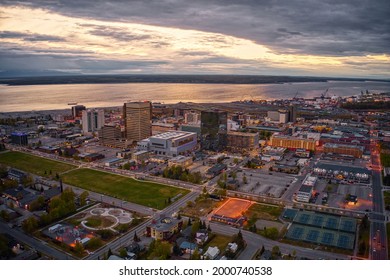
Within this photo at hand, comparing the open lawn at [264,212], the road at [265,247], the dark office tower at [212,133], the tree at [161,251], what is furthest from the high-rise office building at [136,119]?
the tree at [161,251]

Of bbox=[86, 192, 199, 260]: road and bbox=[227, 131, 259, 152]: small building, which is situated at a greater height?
bbox=[227, 131, 259, 152]: small building

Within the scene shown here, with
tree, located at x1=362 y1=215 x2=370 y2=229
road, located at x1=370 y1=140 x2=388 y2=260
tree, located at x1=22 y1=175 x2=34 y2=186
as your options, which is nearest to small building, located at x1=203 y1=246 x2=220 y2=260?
road, located at x1=370 y1=140 x2=388 y2=260

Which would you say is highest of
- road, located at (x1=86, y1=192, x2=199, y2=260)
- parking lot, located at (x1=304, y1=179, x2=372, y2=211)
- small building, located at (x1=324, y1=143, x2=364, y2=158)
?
small building, located at (x1=324, y1=143, x2=364, y2=158)

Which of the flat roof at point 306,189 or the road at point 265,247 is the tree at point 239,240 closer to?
the road at point 265,247

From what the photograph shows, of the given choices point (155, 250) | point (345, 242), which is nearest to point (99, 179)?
point (155, 250)

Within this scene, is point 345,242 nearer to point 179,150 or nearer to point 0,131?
point 179,150

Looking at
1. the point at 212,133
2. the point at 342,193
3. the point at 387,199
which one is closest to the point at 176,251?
the point at 342,193

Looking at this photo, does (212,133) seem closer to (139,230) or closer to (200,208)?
(200,208)

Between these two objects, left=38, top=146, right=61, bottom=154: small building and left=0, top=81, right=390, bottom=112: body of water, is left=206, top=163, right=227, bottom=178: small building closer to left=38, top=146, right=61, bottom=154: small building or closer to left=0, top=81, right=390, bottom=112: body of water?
left=38, top=146, right=61, bottom=154: small building
